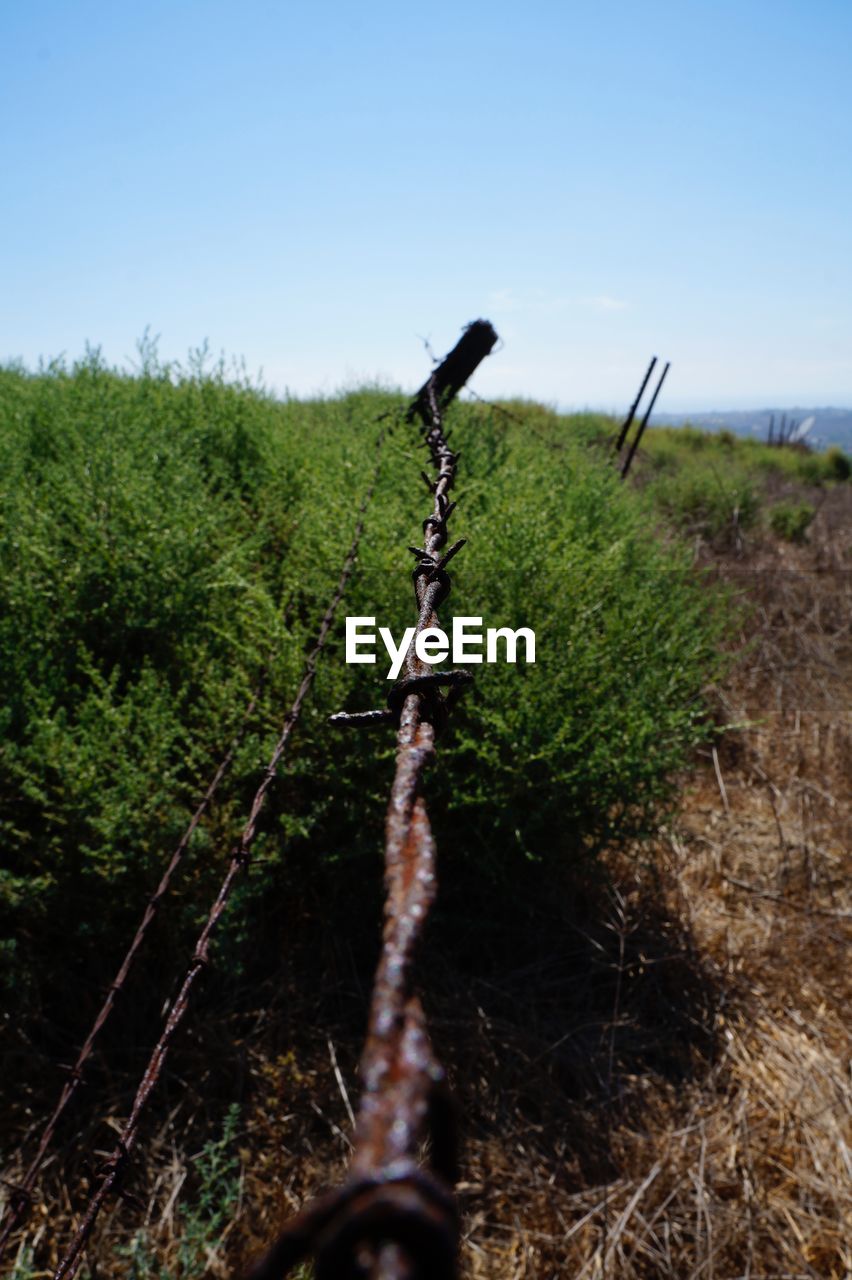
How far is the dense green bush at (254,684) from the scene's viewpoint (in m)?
2.95

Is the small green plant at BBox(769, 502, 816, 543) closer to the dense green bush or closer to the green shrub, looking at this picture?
the green shrub

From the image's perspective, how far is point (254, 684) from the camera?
3.55 m

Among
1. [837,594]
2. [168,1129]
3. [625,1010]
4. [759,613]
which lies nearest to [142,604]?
[168,1129]

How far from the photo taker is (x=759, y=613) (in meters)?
7.56

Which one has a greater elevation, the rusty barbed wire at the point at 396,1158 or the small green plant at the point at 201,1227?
the rusty barbed wire at the point at 396,1158

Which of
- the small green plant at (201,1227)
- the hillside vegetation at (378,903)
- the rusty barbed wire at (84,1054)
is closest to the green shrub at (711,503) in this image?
the hillside vegetation at (378,903)

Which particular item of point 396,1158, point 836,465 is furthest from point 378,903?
point 836,465

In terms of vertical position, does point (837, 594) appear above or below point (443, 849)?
above

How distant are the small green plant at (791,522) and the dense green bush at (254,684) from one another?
6.70 m

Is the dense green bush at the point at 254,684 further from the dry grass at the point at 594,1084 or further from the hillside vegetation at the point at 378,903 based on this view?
the dry grass at the point at 594,1084

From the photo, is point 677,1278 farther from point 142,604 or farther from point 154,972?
point 142,604

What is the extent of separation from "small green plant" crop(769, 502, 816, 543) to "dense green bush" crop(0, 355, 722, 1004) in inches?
264

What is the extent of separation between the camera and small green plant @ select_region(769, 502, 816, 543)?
1080cm

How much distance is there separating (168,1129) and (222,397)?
5810 millimetres
